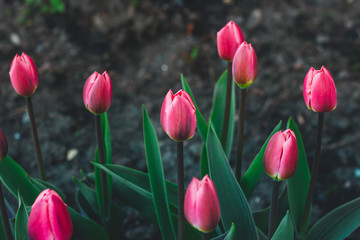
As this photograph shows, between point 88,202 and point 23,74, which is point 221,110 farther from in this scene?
point 23,74

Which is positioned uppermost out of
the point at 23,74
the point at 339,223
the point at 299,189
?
the point at 23,74

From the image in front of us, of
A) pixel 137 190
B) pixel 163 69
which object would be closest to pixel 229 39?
pixel 137 190

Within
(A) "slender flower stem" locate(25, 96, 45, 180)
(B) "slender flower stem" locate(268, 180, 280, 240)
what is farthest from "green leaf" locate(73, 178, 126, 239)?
(B) "slender flower stem" locate(268, 180, 280, 240)

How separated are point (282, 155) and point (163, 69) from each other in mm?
1712

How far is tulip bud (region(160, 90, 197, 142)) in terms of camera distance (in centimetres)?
94

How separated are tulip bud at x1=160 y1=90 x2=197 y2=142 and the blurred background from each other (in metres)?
0.95

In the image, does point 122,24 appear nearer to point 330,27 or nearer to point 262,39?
point 262,39

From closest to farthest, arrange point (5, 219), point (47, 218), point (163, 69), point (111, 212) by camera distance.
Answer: point (47, 218), point (5, 219), point (111, 212), point (163, 69)

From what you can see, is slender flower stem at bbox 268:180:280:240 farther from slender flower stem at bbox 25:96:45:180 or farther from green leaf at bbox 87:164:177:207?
slender flower stem at bbox 25:96:45:180

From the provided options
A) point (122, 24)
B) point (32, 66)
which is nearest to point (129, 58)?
point (122, 24)

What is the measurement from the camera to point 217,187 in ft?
4.06

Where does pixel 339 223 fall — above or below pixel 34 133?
below

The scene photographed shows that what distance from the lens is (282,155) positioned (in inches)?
39.2

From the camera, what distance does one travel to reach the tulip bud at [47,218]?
871mm
